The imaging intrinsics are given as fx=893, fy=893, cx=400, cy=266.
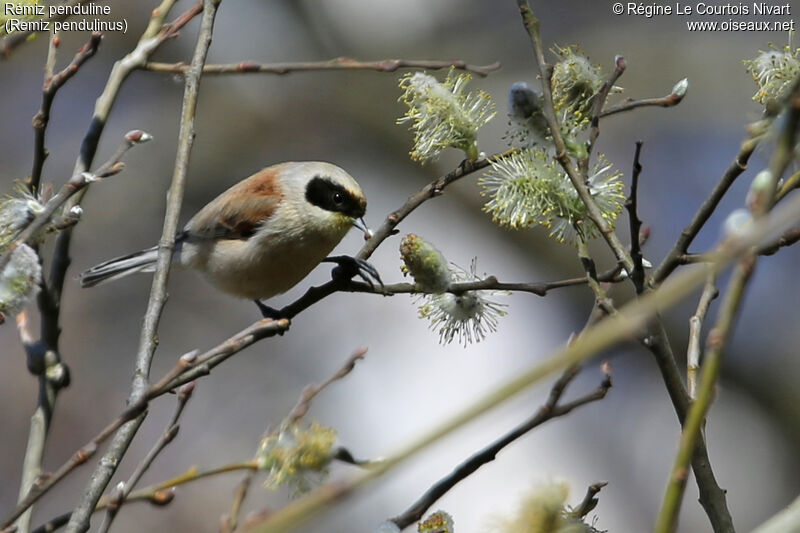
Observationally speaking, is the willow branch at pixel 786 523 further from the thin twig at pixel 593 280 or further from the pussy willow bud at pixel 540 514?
the thin twig at pixel 593 280

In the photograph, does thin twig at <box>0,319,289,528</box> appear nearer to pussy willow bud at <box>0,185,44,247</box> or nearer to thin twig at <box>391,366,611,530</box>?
thin twig at <box>391,366,611,530</box>

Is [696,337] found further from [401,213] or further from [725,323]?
[725,323]

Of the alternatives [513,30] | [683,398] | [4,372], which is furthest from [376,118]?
[683,398]

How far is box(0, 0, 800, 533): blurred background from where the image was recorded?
630cm

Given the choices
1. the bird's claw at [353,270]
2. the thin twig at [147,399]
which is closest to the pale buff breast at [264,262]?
the bird's claw at [353,270]

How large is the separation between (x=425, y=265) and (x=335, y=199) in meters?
1.41

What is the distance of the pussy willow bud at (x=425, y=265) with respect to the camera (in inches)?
74.0

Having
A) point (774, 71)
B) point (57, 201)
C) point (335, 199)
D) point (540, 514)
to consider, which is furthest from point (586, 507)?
point (335, 199)

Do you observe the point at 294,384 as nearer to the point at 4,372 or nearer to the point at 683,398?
the point at 4,372

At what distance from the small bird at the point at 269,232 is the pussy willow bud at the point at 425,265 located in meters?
1.30

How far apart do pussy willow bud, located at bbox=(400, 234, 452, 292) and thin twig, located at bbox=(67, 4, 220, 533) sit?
0.49 meters

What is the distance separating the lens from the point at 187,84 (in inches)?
78.1

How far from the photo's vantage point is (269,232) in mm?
3287

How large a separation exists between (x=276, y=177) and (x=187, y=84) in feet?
4.98
